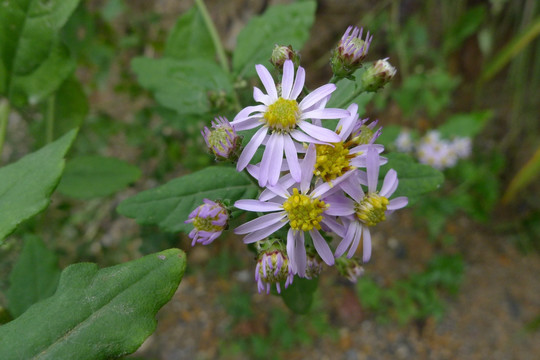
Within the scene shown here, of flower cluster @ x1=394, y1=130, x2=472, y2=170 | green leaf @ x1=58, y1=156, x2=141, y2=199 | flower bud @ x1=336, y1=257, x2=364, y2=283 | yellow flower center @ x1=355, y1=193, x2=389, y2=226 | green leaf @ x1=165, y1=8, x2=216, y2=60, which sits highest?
flower cluster @ x1=394, y1=130, x2=472, y2=170

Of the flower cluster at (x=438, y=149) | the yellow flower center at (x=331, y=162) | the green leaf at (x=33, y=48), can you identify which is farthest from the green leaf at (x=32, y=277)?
the flower cluster at (x=438, y=149)

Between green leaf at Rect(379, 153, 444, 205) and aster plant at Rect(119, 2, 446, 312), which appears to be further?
green leaf at Rect(379, 153, 444, 205)

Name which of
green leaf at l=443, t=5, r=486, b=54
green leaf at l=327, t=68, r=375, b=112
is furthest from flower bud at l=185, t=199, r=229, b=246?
green leaf at l=443, t=5, r=486, b=54

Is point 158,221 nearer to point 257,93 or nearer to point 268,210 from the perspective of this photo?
point 268,210

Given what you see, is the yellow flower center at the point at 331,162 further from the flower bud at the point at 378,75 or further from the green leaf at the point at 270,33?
the green leaf at the point at 270,33

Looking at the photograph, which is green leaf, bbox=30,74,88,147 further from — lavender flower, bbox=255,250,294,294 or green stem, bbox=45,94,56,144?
lavender flower, bbox=255,250,294,294

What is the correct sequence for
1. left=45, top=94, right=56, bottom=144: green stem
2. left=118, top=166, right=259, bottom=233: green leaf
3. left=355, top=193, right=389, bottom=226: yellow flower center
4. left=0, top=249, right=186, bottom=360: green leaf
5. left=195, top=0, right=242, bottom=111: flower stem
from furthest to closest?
left=45, top=94, right=56, bottom=144: green stem → left=195, top=0, right=242, bottom=111: flower stem → left=118, top=166, right=259, bottom=233: green leaf → left=355, top=193, right=389, bottom=226: yellow flower center → left=0, top=249, right=186, bottom=360: green leaf
